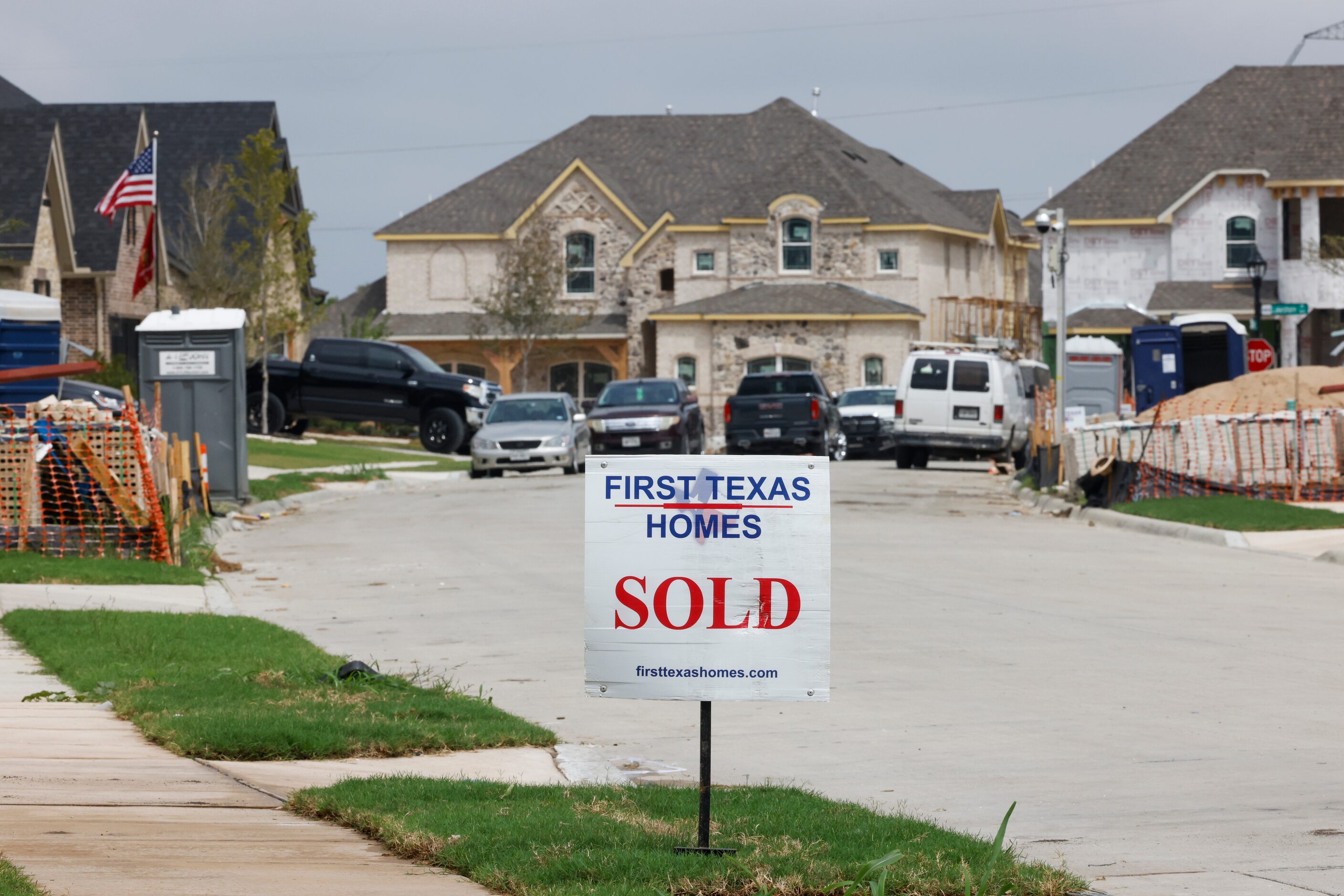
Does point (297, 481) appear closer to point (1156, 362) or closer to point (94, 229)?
point (94, 229)

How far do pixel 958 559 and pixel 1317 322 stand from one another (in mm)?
33390

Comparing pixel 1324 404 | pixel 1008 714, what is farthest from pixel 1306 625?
pixel 1324 404

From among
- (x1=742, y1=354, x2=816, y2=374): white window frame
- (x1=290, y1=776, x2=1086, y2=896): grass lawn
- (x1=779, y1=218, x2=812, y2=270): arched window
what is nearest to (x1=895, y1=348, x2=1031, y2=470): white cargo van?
(x1=742, y1=354, x2=816, y2=374): white window frame

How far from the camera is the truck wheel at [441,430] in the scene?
39250mm

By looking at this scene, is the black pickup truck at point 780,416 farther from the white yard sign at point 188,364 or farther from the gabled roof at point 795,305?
the gabled roof at point 795,305

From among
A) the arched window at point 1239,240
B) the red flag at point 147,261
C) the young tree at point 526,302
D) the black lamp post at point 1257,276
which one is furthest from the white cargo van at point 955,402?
the young tree at point 526,302

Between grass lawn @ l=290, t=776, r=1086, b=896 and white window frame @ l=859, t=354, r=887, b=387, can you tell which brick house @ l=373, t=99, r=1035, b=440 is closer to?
white window frame @ l=859, t=354, r=887, b=387

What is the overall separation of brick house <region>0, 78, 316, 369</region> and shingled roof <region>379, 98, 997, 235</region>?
44.4 ft

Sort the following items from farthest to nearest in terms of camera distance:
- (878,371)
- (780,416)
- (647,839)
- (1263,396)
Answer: (878,371), (780,416), (1263,396), (647,839)

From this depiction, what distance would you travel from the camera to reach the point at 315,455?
35219 mm

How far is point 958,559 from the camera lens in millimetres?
18234

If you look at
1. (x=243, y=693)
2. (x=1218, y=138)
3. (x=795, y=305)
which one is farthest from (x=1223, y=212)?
(x=243, y=693)

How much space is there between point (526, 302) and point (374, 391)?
17.2 metres

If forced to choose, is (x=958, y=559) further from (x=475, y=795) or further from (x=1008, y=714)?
(x=475, y=795)
